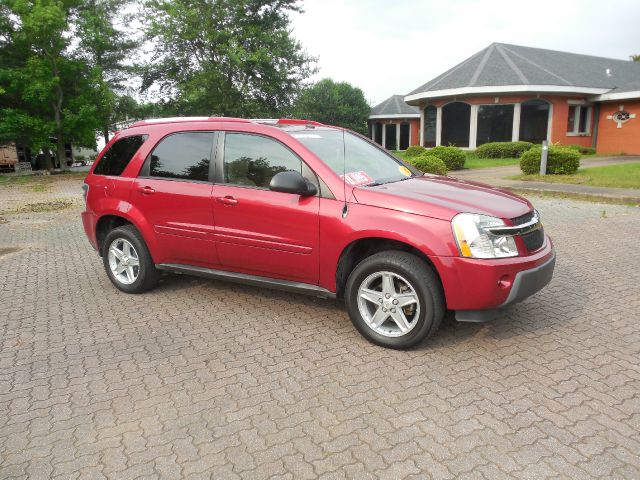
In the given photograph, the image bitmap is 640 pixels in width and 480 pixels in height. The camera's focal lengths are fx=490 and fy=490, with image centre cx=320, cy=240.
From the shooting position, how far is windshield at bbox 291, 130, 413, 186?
4281 mm

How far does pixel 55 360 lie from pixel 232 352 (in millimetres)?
1388

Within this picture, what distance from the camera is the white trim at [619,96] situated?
2488 cm

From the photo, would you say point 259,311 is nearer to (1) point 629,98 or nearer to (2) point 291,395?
(2) point 291,395

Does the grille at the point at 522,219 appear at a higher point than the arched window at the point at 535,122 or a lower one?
lower

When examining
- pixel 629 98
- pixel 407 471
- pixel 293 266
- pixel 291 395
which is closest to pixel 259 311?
pixel 293 266

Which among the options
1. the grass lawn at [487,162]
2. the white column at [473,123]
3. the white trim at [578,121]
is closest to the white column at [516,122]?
the white column at [473,123]

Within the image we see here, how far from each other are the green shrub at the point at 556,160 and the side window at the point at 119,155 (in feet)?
46.7

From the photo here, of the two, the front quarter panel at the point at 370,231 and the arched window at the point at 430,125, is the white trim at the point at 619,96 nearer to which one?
the arched window at the point at 430,125

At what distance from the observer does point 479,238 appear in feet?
11.7

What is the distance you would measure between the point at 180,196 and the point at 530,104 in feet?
86.0

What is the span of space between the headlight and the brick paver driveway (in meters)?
0.82

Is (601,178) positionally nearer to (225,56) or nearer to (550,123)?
(550,123)

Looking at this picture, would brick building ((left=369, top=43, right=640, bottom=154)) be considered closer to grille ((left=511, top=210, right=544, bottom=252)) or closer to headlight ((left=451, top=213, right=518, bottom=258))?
grille ((left=511, top=210, right=544, bottom=252))

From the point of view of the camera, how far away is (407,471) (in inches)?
98.6
